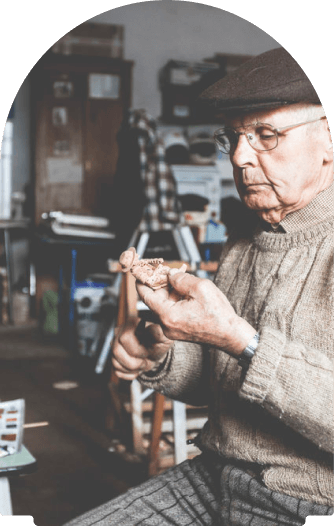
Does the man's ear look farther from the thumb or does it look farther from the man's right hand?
the man's right hand

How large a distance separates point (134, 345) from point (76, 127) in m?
4.55

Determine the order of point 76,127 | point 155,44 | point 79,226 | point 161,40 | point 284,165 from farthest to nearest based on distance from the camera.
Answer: point 155,44, point 76,127, point 161,40, point 79,226, point 284,165

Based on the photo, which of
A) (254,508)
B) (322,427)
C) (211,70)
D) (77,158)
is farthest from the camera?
(77,158)

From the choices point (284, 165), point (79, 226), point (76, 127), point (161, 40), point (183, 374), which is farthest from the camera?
point (76, 127)

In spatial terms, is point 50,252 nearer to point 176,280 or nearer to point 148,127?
point 148,127

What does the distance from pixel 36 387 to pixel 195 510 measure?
2.75 metres

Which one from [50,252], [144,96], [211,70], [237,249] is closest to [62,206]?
[50,252]

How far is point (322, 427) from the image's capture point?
0.95m

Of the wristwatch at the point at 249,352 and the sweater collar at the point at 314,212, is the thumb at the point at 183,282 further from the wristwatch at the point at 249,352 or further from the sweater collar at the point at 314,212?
the sweater collar at the point at 314,212

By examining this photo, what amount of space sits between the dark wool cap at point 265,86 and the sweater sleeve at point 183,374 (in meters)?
0.57

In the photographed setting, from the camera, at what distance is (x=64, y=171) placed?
220 inches

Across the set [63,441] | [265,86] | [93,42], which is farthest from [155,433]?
[93,42]

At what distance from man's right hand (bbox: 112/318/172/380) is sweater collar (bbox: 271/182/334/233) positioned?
0.37m

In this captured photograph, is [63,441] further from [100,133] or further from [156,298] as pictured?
[100,133]
